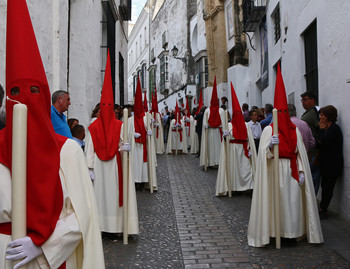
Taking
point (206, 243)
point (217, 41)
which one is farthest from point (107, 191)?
point (217, 41)

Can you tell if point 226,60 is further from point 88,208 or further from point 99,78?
point 88,208

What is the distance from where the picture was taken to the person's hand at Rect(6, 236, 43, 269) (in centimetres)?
167

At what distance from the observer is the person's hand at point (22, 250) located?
1670 millimetres

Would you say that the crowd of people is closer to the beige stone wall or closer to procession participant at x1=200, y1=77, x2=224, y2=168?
procession participant at x1=200, y1=77, x2=224, y2=168

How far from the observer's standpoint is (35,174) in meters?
1.78

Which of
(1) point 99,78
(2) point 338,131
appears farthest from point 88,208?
(1) point 99,78

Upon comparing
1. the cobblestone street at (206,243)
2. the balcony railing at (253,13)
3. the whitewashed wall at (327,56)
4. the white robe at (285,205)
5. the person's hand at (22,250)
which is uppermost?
the balcony railing at (253,13)

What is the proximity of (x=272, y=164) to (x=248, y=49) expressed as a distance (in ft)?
46.1

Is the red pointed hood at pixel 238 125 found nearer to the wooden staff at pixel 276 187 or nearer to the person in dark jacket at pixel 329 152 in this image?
the person in dark jacket at pixel 329 152

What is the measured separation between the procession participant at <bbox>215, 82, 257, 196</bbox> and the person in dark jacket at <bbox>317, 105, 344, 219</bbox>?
7.54 ft

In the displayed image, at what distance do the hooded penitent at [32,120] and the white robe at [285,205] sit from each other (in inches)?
136

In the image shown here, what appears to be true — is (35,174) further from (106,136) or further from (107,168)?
(107,168)

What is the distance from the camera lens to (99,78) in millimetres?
11430

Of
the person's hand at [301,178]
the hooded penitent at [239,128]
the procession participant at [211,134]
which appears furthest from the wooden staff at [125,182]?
the procession participant at [211,134]
